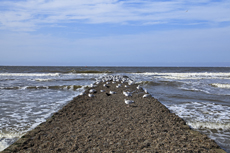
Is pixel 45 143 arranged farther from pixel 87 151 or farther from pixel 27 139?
pixel 87 151

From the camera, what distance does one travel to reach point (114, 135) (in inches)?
155

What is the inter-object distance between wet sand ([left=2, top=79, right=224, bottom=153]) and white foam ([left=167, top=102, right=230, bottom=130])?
0.75 m

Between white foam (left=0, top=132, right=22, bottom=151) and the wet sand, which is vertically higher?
the wet sand

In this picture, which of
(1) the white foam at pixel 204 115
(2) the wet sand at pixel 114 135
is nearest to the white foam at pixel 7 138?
(2) the wet sand at pixel 114 135

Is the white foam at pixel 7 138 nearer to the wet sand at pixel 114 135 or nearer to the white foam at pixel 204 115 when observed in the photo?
the wet sand at pixel 114 135

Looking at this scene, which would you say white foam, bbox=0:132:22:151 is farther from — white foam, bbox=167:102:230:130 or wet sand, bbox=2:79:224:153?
white foam, bbox=167:102:230:130

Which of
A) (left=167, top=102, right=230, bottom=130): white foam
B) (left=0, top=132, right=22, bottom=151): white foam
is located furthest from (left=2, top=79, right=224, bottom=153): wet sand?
(left=167, top=102, right=230, bottom=130): white foam

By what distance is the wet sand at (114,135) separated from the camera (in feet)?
11.1

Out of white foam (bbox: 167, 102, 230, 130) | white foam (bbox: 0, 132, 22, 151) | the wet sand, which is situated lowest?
A: white foam (bbox: 0, 132, 22, 151)

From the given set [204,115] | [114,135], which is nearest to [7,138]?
[114,135]

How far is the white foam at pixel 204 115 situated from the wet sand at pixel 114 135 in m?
0.75

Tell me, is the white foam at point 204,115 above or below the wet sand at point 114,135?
below

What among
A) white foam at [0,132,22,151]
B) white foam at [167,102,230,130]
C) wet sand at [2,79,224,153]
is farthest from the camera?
white foam at [167,102,230,130]

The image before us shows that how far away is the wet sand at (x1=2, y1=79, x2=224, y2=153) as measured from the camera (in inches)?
134
